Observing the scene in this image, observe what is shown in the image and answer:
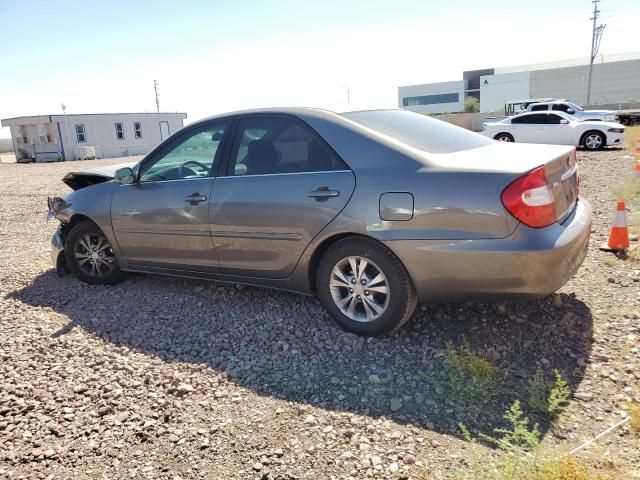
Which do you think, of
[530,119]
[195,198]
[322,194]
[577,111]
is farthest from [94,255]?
[577,111]

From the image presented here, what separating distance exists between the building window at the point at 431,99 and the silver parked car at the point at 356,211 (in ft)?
297

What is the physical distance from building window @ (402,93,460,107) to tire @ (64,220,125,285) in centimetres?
9009

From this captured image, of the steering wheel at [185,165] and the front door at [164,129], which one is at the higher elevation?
the front door at [164,129]

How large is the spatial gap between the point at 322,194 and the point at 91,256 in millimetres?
2955

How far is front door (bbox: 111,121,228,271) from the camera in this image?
4.40m

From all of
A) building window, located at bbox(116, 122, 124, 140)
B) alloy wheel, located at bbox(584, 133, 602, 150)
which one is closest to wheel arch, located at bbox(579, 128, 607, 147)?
alloy wheel, located at bbox(584, 133, 602, 150)

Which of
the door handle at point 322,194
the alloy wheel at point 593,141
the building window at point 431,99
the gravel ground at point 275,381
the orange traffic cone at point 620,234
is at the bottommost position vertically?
the gravel ground at point 275,381

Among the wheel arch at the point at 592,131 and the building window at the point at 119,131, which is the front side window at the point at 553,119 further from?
the building window at the point at 119,131

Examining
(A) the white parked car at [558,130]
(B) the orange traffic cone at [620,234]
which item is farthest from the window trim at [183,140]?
(A) the white parked car at [558,130]

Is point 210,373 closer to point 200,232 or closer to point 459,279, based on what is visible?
point 200,232

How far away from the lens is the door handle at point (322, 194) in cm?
365

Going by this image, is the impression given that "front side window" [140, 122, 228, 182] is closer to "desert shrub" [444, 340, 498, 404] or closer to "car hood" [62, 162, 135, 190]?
"car hood" [62, 162, 135, 190]

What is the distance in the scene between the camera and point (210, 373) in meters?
3.48

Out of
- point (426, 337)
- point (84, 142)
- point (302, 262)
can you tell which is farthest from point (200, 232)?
point (84, 142)
